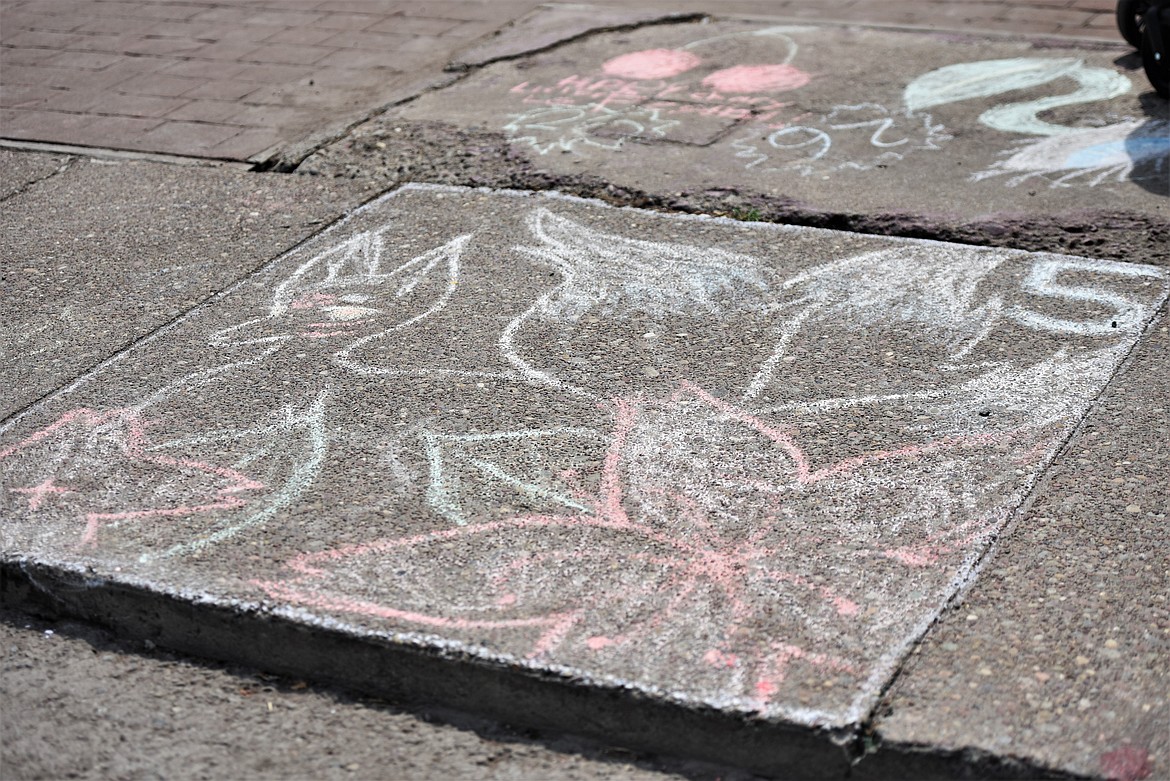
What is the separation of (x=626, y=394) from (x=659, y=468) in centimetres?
37

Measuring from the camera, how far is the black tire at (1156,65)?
192 inches

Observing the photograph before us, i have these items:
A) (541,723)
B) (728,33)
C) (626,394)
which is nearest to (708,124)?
(728,33)

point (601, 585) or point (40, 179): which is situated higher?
point (40, 179)

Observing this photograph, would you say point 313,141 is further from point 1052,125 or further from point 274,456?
point 1052,125

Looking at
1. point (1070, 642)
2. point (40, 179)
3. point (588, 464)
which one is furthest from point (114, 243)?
point (1070, 642)

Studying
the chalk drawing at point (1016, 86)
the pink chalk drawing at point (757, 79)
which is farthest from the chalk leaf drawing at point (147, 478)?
the chalk drawing at point (1016, 86)

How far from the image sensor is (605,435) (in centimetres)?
304

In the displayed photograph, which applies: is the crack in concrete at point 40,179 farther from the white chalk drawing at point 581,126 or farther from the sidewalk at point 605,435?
the white chalk drawing at point 581,126

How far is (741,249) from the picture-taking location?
403 centimetres

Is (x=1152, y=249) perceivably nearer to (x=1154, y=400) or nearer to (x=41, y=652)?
(x=1154, y=400)

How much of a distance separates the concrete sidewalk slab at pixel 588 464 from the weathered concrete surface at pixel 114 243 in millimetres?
155

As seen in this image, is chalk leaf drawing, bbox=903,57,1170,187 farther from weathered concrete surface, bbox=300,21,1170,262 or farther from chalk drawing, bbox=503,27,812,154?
chalk drawing, bbox=503,27,812,154

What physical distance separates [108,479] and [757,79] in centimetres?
360

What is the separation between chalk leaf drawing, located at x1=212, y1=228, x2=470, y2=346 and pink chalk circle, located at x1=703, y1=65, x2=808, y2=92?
1.88 meters
